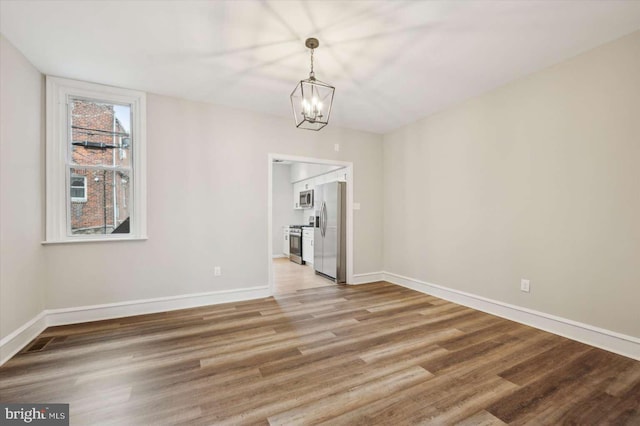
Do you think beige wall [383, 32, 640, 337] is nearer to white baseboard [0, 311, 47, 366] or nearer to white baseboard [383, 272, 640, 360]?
white baseboard [383, 272, 640, 360]

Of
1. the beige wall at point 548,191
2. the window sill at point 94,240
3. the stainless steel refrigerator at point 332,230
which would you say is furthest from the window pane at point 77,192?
the beige wall at point 548,191

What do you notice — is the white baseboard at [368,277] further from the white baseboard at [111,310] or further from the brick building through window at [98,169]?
the brick building through window at [98,169]

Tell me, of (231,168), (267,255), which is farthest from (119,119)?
(267,255)

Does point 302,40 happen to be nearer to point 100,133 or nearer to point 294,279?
point 100,133

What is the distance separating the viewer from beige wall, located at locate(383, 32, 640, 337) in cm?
239

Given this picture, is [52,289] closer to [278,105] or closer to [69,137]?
[69,137]

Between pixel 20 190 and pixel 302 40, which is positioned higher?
pixel 302 40

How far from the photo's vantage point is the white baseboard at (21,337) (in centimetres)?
226

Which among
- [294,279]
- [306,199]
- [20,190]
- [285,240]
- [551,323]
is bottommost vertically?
[294,279]

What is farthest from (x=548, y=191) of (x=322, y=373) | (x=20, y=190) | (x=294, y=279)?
(x=20, y=190)

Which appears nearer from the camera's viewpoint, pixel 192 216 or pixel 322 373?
pixel 322 373

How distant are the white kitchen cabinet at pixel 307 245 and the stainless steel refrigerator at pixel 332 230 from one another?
850 mm

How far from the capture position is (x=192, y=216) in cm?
366

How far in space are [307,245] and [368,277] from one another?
210cm
